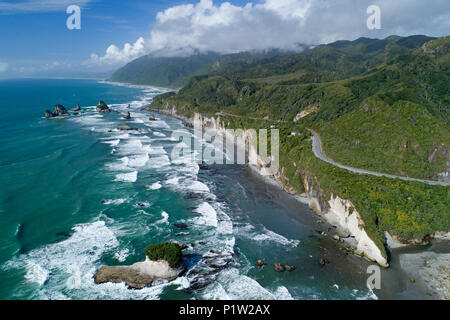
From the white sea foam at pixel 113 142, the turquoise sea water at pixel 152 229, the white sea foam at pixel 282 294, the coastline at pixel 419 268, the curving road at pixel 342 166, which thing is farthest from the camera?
the white sea foam at pixel 113 142

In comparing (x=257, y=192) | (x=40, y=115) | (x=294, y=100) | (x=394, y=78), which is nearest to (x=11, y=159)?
(x=257, y=192)

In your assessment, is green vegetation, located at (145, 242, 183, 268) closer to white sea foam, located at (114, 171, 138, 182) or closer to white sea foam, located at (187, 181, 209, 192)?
white sea foam, located at (187, 181, 209, 192)

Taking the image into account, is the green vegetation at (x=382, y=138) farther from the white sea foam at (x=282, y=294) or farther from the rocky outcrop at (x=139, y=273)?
the rocky outcrop at (x=139, y=273)

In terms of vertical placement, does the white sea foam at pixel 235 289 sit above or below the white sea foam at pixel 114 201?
below

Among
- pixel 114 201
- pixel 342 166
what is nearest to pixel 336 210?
pixel 342 166

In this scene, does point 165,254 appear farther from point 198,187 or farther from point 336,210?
point 336,210

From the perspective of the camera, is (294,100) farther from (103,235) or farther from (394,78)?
(103,235)

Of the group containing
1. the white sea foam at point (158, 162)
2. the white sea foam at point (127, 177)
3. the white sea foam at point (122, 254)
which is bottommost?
the white sea foam at point (122, 254)

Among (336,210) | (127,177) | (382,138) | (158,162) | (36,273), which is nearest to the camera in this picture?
(36,273)

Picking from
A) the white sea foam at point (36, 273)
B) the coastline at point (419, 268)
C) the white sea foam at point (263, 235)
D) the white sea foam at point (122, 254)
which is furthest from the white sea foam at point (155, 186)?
the coastline at point (419, 268)
